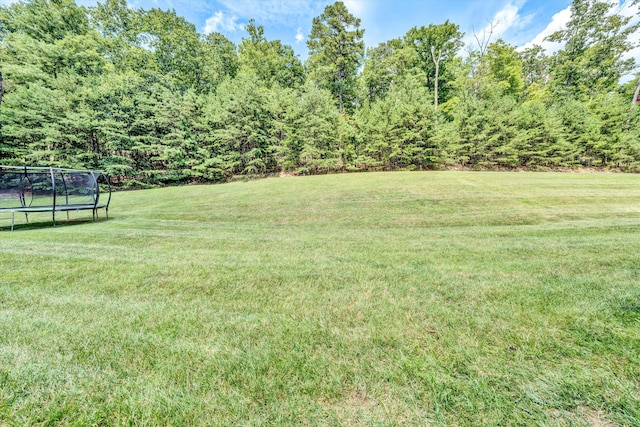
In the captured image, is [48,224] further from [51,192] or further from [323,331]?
[323,331]

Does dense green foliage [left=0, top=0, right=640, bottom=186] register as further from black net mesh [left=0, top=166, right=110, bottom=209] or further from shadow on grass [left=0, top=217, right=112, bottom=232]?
shadow on grass [left=0, top=217, right=112, bottom=232]

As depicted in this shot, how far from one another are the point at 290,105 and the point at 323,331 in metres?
21.9

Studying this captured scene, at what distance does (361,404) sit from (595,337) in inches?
73.0

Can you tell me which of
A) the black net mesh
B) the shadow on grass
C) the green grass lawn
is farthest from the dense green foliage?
the green grass lawn

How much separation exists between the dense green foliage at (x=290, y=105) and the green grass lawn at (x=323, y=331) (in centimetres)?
1671

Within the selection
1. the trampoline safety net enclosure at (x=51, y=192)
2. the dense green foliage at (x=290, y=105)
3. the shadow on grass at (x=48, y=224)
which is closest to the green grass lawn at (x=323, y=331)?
the shadow on grass at (x=48, y=224)

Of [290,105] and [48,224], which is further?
[290,105]

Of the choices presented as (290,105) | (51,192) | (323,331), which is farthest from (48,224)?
(290,105)

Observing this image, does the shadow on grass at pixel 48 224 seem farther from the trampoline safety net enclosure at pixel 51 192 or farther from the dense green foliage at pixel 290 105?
the dense green foliage at pixel 290 105

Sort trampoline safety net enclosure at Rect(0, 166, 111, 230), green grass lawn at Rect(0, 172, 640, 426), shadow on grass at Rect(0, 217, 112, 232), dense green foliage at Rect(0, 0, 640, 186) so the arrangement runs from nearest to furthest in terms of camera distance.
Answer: green grass lawn at Rect(0, 172, 640, 426) → shadow on grass at Rect(0, 217, 112, 232) → trampoline safety net enclosure at Rect(0, 166, 111, 230) → dense green foliage at Rect(0, 0, 640, 186)

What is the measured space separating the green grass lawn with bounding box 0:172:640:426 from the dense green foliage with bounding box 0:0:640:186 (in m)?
16.7

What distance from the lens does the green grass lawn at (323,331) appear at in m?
1.27

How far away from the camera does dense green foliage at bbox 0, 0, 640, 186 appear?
1698 centimetres

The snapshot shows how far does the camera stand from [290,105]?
68.6 ft
